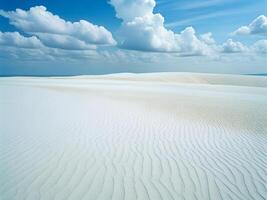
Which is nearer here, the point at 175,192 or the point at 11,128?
the point at 175,192

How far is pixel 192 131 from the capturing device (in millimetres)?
9492

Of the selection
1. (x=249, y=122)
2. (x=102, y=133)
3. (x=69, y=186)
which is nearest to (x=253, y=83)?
(x=249, y=122)

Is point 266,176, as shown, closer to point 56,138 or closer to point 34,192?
point 34,192

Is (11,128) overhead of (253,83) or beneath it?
overhead

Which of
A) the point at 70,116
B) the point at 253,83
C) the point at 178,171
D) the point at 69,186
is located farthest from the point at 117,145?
the point at 253,83

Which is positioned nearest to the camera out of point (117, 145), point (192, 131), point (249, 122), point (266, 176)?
point (266, 176)

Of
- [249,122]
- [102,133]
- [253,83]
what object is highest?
[102,133]

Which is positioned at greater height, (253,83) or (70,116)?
(70,116)

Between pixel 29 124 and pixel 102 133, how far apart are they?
2.94 m

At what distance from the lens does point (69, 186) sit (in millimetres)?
4723

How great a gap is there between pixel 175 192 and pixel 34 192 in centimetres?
231

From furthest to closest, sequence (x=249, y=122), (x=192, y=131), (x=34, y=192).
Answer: (x=249, y=122) → (x=192, y=131) → (x=34, y=192)

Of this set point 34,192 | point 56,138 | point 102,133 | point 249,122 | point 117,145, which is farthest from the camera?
point 249,122

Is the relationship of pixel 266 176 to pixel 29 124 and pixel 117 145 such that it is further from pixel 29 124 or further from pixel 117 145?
pixel 29 124
